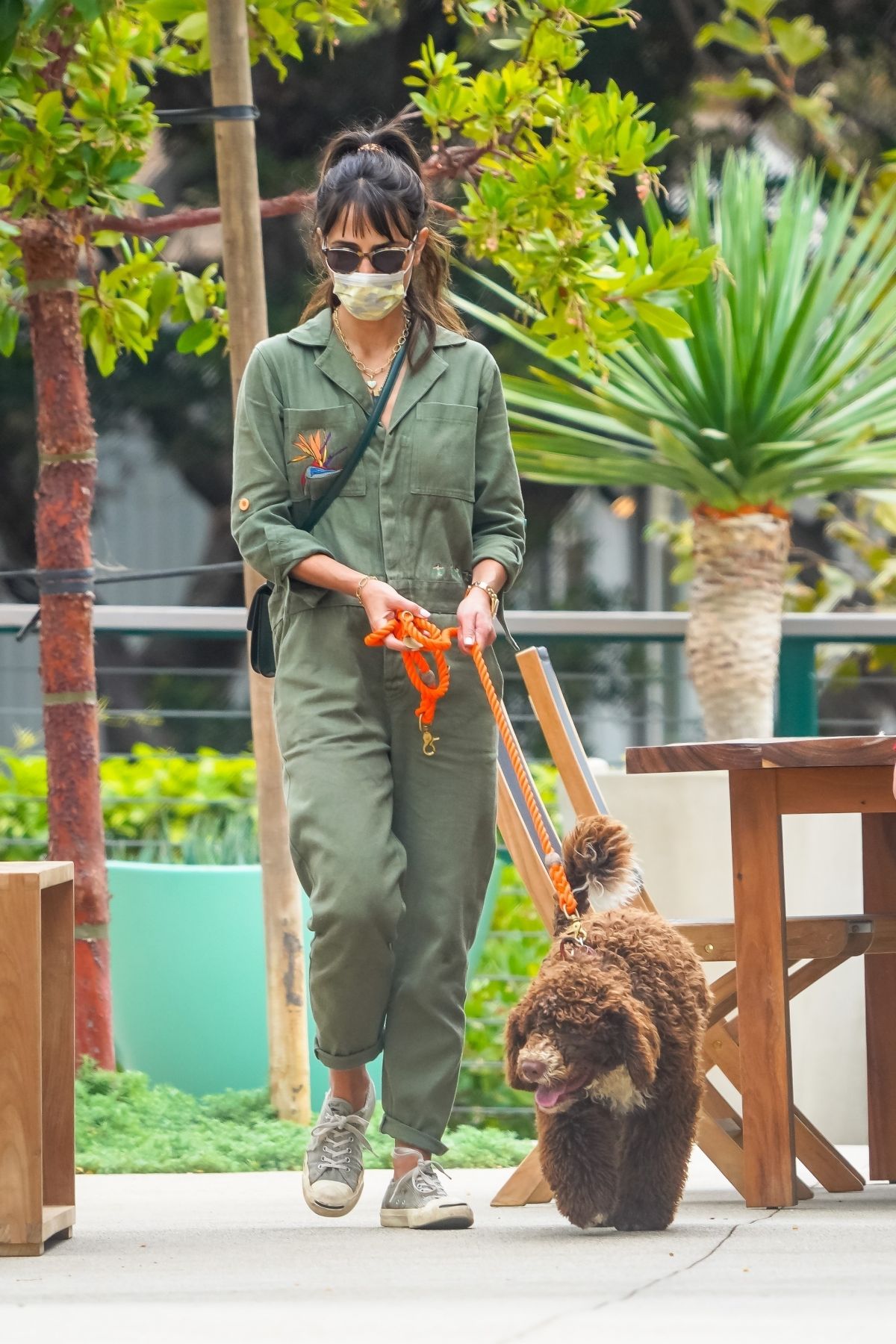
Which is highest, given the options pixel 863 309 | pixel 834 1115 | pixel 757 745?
pixel 863 309

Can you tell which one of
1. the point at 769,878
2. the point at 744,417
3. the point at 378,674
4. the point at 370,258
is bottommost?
the point at 769,878

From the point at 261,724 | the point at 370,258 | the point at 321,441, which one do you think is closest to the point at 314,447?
the point at 321,441

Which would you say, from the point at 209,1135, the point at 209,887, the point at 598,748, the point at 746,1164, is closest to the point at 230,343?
the point at 209,887

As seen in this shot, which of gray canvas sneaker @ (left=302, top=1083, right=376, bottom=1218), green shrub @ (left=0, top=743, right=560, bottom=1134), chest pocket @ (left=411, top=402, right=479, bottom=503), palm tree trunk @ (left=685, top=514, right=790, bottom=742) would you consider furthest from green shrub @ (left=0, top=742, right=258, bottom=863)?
chest pocket @ (left=411, top=402, right=479, bottom=503)

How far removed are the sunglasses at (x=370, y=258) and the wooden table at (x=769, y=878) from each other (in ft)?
3.05

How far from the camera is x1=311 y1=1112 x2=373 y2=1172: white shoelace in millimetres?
2963

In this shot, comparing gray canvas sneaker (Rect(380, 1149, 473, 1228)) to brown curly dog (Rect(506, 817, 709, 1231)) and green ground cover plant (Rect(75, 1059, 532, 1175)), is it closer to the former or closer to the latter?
brown curly dog (Rect(506, 817, 709, 1231))

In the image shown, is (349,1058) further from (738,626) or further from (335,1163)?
(738,626)

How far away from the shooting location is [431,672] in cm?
296

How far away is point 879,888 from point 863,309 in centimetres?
334

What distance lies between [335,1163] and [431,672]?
0.79m

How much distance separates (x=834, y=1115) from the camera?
5.31m

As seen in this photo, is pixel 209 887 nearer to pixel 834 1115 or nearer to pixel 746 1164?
pixel 834 1115

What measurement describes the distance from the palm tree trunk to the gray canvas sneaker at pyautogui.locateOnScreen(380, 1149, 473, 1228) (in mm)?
3200
